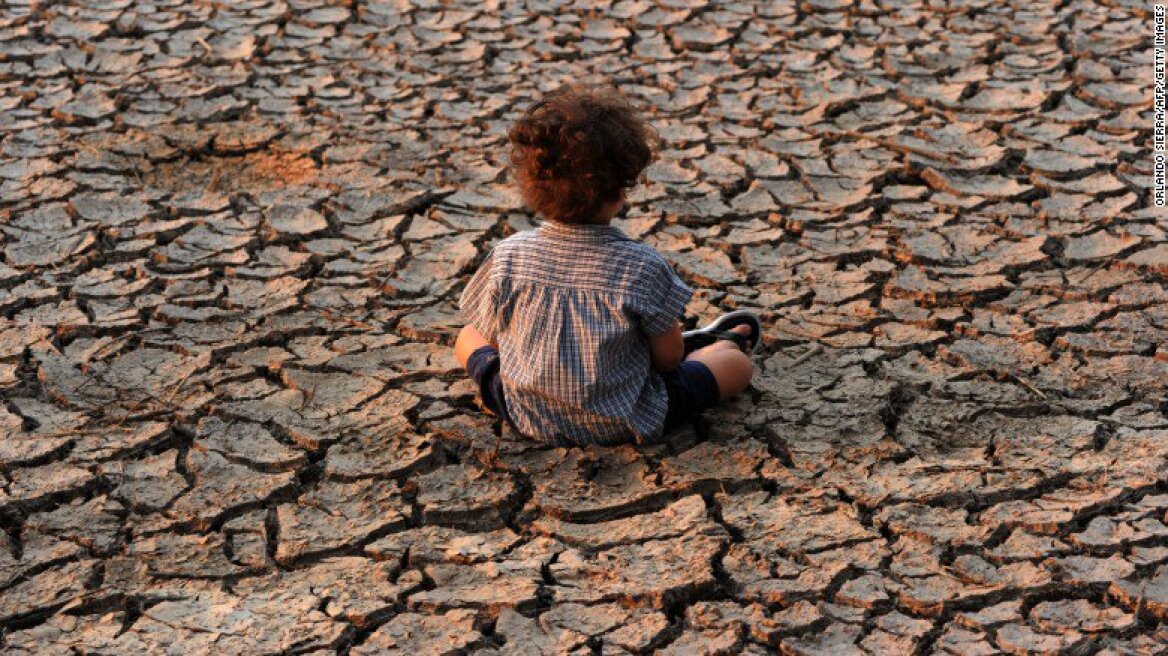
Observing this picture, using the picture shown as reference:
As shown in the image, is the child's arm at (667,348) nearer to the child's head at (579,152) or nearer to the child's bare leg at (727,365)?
the child's bare leg at (727,365)

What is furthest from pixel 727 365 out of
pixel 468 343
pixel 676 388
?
pixel 468 343

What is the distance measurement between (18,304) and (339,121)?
141 cm

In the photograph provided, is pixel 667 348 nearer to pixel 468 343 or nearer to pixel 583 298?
pixel 583 298

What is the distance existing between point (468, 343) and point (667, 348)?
507mm

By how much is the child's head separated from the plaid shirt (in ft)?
0.24

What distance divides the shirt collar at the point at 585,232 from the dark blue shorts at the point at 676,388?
342 mm

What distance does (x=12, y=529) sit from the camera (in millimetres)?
3068

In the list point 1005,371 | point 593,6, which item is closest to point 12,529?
point 1005,371

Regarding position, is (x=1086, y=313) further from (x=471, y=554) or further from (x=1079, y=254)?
(x=471, y=554)

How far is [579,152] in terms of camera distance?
3078 mm

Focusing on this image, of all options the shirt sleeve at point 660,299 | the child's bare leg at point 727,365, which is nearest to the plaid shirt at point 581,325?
the shirt sleeve at point 660,299

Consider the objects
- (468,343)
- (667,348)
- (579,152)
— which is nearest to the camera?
(579,152)

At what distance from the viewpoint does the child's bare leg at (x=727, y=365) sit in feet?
11.1

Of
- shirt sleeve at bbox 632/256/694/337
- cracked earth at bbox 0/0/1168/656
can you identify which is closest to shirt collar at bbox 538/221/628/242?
shirt sleeve at bbox 632/256/694/337
